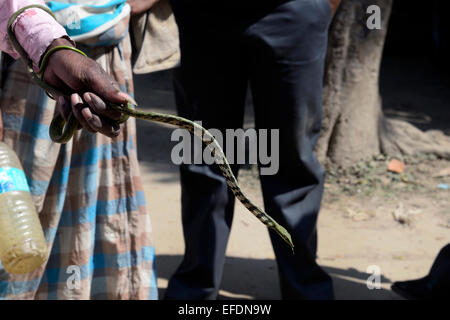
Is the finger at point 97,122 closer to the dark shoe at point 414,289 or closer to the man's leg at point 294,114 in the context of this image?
the man's leg at point 294,114

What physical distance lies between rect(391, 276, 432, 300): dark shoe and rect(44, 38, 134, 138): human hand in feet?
6.29

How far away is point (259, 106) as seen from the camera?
2.80 m

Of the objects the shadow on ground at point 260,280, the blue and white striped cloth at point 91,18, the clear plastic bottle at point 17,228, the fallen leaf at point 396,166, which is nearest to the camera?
the clear plastic bottle at point 17,228

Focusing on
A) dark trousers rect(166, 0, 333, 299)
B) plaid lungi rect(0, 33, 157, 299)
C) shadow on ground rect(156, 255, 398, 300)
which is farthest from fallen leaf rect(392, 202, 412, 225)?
plaid lungi rect(0, 33, 157, 299)

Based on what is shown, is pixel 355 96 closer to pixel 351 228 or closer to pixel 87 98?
pixel 351 228

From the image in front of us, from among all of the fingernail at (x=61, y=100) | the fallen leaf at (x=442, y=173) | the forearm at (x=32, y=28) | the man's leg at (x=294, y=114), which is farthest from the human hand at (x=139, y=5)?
the fallen leaf at (x=442, y=173)

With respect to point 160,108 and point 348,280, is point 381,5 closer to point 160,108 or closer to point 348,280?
point 348,280

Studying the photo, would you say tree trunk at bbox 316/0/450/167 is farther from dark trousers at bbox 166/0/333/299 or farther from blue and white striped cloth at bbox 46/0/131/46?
blue and white striped cloth at bbox 46/0/131/46

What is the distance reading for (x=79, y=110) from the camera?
1549 millimetres

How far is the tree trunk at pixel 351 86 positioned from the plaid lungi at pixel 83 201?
2.11 meters

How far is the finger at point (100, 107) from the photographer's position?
154 centimetres

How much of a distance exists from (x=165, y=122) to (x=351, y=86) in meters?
3.26

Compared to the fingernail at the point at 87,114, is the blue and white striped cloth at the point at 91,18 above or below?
above

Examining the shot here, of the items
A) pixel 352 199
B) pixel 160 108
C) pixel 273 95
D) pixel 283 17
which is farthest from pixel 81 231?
pixel 160 108
